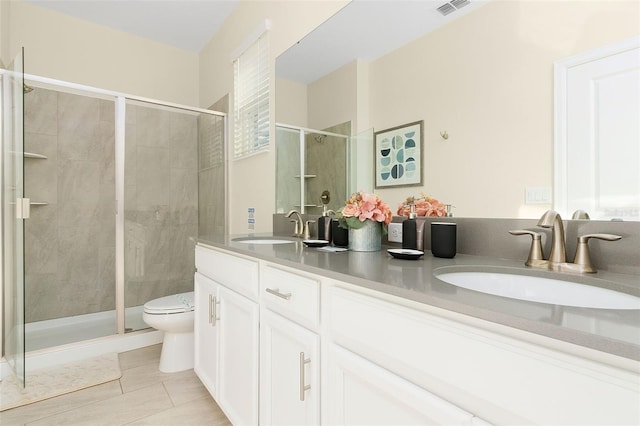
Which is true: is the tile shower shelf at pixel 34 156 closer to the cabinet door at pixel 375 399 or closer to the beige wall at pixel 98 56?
the beige wall at pixel 98 56

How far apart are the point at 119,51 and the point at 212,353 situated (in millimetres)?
2983

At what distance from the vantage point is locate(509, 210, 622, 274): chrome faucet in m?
0.81

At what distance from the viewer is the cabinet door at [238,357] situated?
47.3 inches

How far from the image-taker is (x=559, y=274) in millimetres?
786

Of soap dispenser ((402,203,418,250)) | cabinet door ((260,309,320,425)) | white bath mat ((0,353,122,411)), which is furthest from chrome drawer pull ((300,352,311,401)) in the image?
white bath mat ((0,353,122,411))

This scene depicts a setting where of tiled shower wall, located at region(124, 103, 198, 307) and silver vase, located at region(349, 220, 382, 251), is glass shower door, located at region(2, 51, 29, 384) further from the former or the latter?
silver vase, located at region(349, 220, 382, 251)

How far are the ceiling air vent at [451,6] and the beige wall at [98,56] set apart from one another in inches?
117

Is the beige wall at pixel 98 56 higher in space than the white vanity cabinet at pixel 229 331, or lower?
higher

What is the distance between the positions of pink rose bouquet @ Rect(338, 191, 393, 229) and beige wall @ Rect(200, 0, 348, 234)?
1037 mm

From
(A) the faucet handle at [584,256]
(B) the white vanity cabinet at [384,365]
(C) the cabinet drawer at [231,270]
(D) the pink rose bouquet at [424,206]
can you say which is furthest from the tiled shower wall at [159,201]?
(A) the faucet handle at [584,256]

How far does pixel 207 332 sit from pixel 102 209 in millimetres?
1835

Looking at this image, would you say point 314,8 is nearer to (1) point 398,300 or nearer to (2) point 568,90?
(2) point 568,90

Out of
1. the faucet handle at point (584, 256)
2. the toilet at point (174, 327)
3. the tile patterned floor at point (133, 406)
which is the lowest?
the tile patterned floor at point (133, 406)

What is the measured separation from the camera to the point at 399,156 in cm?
132
